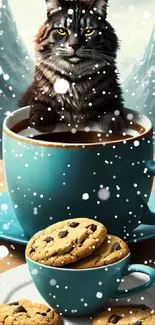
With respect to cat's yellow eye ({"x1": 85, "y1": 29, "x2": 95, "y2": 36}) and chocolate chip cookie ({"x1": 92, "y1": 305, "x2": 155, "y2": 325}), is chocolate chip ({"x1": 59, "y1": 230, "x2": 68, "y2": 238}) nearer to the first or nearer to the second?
chocolate chip cookie ({"x1": 92, "y1": 305, "x2": 155, "y2": 325})

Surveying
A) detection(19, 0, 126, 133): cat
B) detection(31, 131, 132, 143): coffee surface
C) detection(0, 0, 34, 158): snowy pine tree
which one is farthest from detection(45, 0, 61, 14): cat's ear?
detection(0, 0, 34, 158): snowy pine tree

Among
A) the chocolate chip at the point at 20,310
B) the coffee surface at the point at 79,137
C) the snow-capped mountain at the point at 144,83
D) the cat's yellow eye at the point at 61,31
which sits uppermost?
the cat's yellow eye at the point at 61,31

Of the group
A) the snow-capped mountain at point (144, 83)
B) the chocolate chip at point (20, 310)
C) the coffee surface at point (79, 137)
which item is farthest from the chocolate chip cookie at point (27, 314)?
the snow-capped mountain at point (144, 83)

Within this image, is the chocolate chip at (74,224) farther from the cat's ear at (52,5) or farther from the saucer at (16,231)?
the cat's ear at (52,5)

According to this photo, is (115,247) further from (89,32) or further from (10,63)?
(10,63)

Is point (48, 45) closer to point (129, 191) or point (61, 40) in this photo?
point (61, 40)
